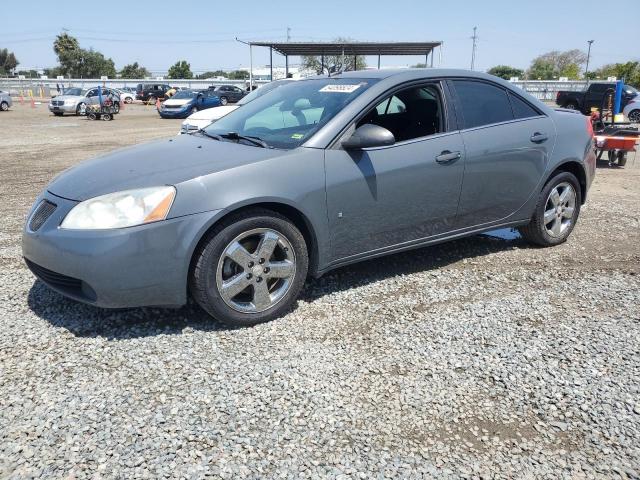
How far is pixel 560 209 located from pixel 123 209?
156 inches

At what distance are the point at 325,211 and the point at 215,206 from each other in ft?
2.53

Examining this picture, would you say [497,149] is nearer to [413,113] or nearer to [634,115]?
[413,113]

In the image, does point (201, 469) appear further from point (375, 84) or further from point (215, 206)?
point (375, 84)

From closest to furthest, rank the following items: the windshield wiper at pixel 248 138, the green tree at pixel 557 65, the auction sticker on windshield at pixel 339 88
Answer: the windshield wiper at pixel 248 138 → the auction sticker on windshield at pixel 339 88 → the green tree at pixel 557 65

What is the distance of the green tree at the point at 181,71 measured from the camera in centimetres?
9244

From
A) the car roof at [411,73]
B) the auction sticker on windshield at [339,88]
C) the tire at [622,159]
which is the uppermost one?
the car roof at [411,73]

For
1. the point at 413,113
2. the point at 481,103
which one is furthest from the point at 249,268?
the point at 481,103

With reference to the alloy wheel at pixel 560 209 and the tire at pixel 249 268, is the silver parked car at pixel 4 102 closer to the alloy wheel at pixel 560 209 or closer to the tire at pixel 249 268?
the tire at pixel 249 268

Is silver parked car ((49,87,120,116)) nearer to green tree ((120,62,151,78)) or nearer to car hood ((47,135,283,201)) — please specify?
car hood ((47,135,283,201))

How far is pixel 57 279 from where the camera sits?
320 cm

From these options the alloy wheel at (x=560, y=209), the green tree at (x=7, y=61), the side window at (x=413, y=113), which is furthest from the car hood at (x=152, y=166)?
the green tree at (x=7, y=61)

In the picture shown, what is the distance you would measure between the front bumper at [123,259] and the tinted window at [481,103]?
2.33 meters

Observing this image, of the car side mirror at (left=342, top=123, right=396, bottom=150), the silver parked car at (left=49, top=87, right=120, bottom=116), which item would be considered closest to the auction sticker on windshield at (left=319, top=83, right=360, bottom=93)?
the car side mirror at (left=342, top=123, right=396, bottom=150)

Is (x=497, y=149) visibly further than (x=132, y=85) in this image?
No
